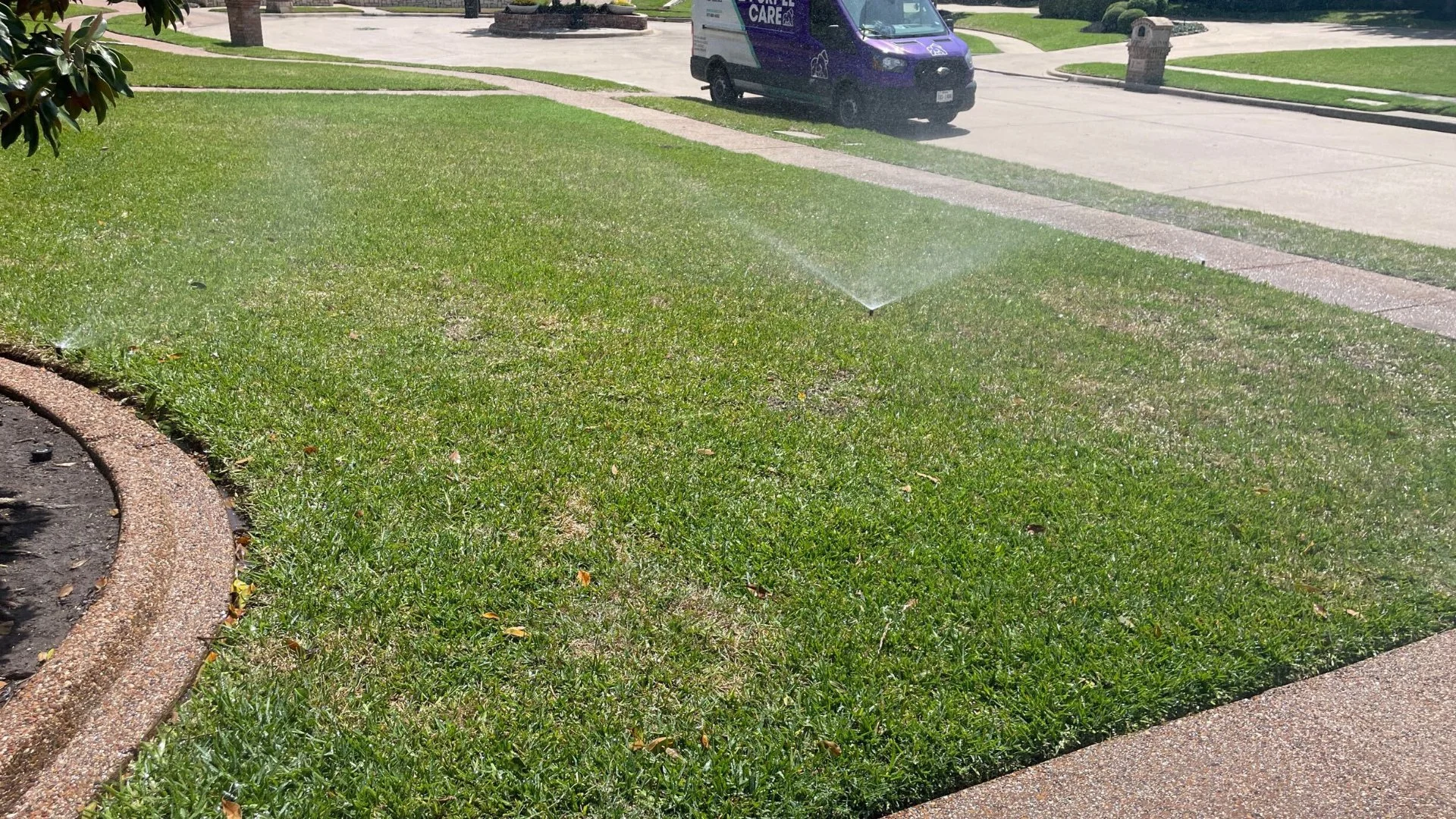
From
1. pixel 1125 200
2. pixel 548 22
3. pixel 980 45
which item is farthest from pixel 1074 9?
pixel 1125 200

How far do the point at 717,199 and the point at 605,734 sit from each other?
705 centimetres

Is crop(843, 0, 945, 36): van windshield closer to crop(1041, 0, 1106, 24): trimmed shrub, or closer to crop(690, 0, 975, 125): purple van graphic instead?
crop(690, 0, 975, 125): purple van graphic

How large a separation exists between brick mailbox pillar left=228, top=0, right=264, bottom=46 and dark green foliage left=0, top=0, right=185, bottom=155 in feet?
79.0

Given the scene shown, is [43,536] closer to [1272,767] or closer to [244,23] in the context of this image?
[1272,767]

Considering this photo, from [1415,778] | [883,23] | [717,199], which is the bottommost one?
[1415,778]

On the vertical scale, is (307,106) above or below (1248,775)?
above

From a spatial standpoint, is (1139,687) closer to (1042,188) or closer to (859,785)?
(859,785)

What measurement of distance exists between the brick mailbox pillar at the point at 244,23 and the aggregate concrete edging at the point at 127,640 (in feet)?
78.1

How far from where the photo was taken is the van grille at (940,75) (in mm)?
14594

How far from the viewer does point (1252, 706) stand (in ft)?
10.2

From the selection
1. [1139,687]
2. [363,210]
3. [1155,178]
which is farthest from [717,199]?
[1139,687]

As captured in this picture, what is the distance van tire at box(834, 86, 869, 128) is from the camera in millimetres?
15062

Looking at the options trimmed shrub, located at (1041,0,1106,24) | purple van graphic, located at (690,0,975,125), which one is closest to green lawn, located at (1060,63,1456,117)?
purple van graphic, located at (690,0,975,125)

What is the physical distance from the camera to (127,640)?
3.10 m
